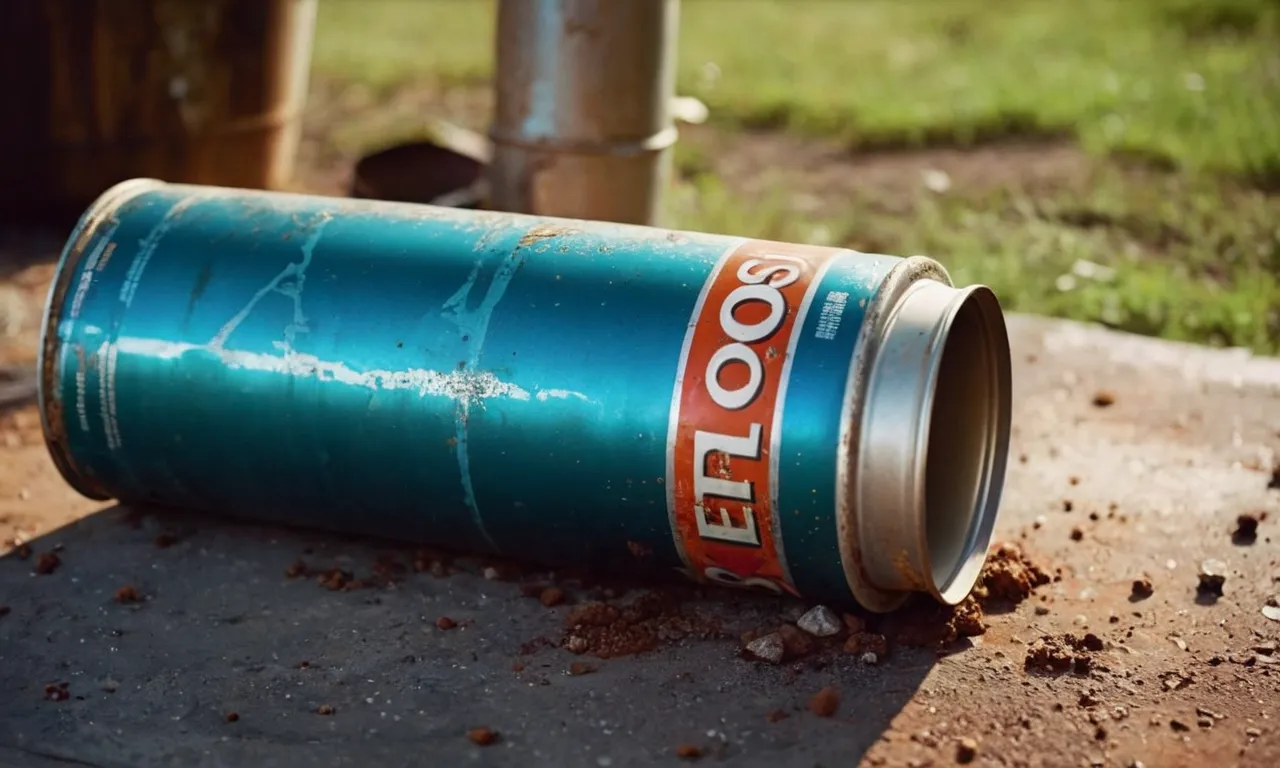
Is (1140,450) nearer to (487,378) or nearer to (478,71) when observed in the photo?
(487,378)

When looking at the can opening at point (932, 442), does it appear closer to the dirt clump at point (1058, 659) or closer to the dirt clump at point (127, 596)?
the dirt clump at point (1058, 659)

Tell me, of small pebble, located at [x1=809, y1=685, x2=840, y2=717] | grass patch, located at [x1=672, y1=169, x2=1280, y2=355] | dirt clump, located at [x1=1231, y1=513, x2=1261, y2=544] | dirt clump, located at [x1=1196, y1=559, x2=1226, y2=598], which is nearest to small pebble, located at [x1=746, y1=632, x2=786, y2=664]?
small pebble, located at [x1=809, y1=685, x2=840, y2=717]

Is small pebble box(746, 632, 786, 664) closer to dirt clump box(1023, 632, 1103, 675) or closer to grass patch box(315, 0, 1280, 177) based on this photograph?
dirt clump box(1023, 632, 1103, 675)

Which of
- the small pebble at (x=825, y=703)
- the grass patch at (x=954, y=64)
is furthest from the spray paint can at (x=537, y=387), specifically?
the grass patch at (x=954, y=64)

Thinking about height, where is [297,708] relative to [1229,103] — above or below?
below

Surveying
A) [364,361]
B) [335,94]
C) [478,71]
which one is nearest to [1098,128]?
[478,71]

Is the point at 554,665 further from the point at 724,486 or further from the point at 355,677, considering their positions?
the point at 724,486
